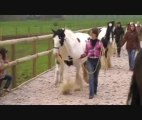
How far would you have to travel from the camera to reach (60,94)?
30.1 feet

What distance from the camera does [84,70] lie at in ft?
35.4

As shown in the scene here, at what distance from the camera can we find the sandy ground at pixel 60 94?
27.0ft

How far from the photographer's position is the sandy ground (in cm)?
823

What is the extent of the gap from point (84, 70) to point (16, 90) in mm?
2176

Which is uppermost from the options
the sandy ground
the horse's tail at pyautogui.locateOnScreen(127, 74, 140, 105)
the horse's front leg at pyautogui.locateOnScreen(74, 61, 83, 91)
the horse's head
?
the horse's head

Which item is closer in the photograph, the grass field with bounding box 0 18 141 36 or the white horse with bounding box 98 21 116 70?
the white horse with bounding box 98 21 116 70

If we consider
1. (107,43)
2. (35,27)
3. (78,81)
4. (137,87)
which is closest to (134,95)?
(137,87)

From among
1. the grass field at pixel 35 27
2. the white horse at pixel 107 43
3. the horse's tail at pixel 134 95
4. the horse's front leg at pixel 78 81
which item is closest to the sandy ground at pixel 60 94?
the horse's front leg at pixel 78 81

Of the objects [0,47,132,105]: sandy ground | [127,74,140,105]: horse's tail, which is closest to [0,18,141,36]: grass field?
[0,47,132,105]: sandy ground

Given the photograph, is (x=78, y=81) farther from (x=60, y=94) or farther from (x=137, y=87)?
(x=137, y=87)

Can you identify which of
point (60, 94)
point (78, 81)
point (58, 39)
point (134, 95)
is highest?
point (58, 39)

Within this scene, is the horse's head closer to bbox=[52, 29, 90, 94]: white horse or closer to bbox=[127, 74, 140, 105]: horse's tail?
bbox=[52, 29, 90, 94]: white horse

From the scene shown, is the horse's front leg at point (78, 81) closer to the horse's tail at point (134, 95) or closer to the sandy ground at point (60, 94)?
the sandy ground at point (60, 94)
